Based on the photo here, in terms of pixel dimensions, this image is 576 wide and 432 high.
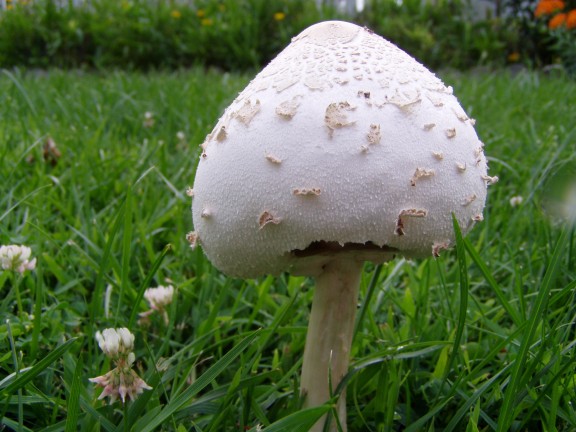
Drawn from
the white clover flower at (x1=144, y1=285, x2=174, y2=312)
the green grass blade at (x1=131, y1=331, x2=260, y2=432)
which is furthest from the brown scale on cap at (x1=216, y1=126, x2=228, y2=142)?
the white clover flower at (x1=144, y1=285, x2=174, y2=312)

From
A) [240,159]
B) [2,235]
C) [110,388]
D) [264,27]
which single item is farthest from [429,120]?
[264,27]

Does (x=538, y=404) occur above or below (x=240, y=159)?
below

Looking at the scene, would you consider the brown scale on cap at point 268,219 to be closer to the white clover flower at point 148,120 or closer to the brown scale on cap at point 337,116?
the brown scale on cap at point 337,116

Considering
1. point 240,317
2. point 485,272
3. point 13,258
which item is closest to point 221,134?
point 485,272

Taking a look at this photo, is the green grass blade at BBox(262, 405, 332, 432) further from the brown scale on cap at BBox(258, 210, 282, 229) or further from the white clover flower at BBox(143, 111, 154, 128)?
the white clover flower at BBox(143, 111, 154, 128)

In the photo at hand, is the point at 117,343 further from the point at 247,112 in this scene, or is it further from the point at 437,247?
the point at 437,247

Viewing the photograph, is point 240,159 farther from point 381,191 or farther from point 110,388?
point 110,388

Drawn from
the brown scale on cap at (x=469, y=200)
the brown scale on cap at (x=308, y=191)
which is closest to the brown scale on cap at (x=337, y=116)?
the brown scale on cap at (x=308, y=191)

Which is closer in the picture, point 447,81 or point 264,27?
point 447,81
